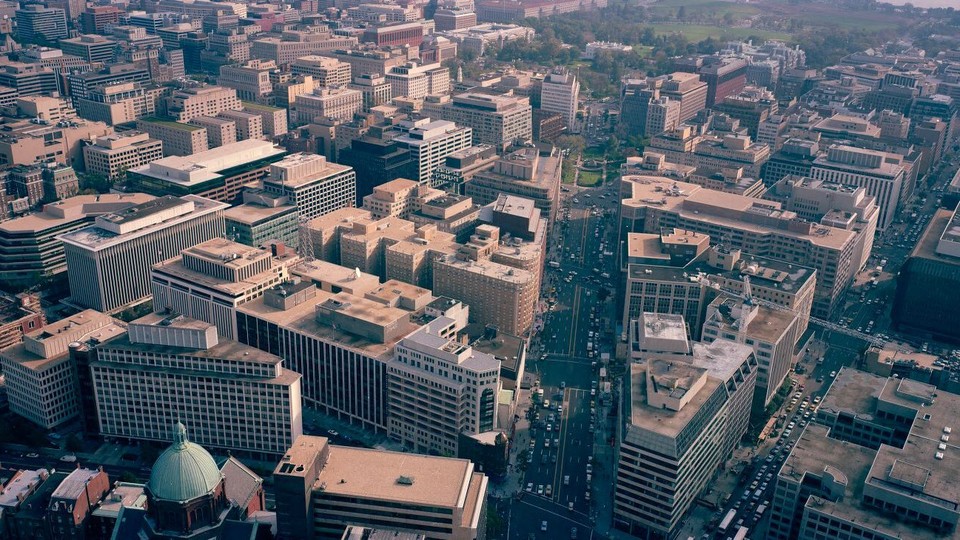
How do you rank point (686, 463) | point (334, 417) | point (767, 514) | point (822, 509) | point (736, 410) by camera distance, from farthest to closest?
point (334, 417)
point (736, 410)
point (767, 514)
point (686, 463)
point (822, 509)

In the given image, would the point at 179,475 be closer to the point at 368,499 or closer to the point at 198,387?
the point at 368,499

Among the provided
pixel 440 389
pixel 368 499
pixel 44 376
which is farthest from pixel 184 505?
pixel 44 376

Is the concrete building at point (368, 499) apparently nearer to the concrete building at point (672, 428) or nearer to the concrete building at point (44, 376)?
the concrete building at point (672, 428)

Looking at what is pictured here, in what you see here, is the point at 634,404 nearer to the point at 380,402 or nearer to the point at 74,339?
the point at 380,402

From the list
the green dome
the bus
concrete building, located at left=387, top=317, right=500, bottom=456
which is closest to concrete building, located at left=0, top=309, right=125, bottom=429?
the green dome

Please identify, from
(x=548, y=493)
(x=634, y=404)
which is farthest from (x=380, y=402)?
(x=634, y=404)

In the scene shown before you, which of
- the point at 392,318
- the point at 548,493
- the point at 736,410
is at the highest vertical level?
the point at 392,318

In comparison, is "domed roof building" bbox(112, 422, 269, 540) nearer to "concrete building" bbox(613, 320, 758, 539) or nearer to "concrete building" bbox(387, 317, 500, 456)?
"concrete building" bbox(387, 317, 500, 456)

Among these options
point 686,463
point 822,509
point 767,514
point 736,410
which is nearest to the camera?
point 822,509
